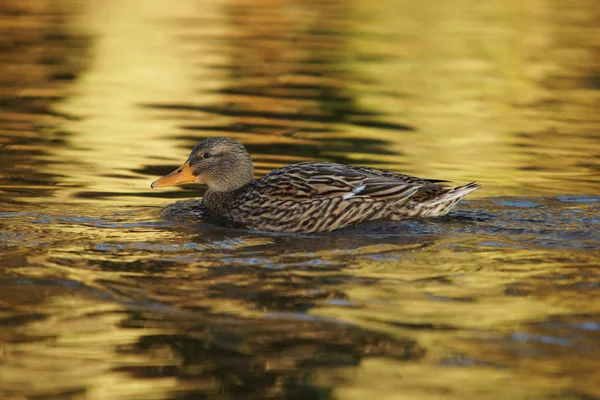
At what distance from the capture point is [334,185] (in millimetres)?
10297

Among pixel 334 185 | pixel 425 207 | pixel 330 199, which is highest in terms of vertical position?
pixel 334 185

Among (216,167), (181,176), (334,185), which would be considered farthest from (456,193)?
(181,176)

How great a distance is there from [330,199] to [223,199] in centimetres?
130

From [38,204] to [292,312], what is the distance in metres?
4.17

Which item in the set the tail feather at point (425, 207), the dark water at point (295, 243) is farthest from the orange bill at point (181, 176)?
the tail feather at point (425, 207)

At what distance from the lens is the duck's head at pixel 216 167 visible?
36.4 feet

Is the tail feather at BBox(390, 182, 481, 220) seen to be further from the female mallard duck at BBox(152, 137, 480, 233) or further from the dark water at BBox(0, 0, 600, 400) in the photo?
the dark water at BBox(0, 0, 600, 400)

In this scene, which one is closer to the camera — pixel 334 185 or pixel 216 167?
pixel 334 185

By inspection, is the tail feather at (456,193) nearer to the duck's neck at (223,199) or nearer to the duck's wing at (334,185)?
the duck's wing at (334,185)

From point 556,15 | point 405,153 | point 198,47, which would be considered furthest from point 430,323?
point 556,15

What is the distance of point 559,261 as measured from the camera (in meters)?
8.68

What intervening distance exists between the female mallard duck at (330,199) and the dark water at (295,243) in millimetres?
216

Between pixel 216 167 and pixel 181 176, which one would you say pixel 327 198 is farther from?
pixel 181 176

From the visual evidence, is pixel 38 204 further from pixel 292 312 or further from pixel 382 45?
pixel 382 45
